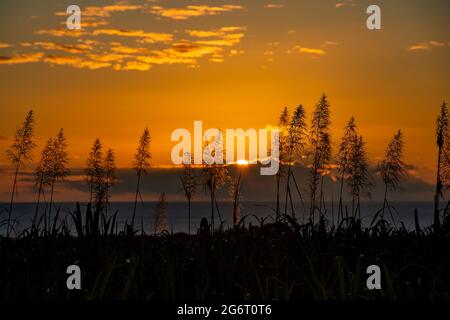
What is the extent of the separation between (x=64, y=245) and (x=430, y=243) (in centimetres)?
446

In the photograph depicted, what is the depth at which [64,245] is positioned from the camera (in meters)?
7.84

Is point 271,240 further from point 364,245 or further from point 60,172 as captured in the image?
point 60,172

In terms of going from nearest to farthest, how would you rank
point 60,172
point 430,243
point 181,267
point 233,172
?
1. point 181,267
2. point 430,243
3. point 233,172
4. point 60,172

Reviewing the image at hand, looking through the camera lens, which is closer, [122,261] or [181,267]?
[181,267]

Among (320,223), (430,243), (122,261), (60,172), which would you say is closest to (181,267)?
(122,261)

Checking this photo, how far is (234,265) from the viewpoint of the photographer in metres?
6.67

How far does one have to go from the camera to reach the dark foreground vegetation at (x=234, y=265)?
245 inches

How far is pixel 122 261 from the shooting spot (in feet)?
23.2

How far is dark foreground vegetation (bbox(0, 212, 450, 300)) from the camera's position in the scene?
20.4 feet
